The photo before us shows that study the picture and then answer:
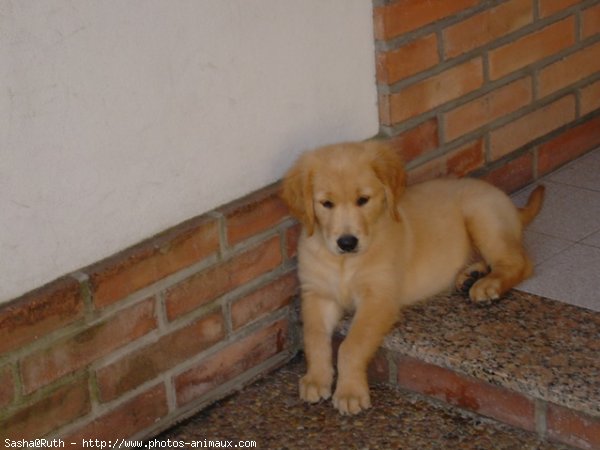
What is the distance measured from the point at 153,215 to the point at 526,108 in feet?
5.26

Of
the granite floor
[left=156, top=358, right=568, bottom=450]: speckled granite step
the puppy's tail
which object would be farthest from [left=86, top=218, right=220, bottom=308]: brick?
the puppy's tail

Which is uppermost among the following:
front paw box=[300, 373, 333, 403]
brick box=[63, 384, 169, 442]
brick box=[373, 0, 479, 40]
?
brick box=[373, 0, 479, 40]

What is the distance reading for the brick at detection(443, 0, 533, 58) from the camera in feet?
11.6

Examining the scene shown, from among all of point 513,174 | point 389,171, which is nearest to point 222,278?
point 389,171

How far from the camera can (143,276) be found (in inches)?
112

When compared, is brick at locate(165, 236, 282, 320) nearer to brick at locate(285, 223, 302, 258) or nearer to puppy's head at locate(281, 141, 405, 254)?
brick at locate(285, 223, 302, 258)

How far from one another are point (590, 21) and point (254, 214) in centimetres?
167

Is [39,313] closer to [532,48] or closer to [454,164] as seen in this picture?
[454,164]

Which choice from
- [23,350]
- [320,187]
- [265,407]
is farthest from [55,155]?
[265,407]

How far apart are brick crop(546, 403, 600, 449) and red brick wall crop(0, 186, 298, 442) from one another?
2.86ft

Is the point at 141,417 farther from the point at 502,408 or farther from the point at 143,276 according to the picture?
the point at 502,408

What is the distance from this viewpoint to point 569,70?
13.2 feet

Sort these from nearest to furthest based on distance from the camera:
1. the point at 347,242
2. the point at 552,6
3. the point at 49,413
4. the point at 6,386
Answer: the point at 6,386, the point at 49,413, the point at 347,242, the point at 552,6

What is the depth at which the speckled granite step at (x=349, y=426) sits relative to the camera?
2.87m
